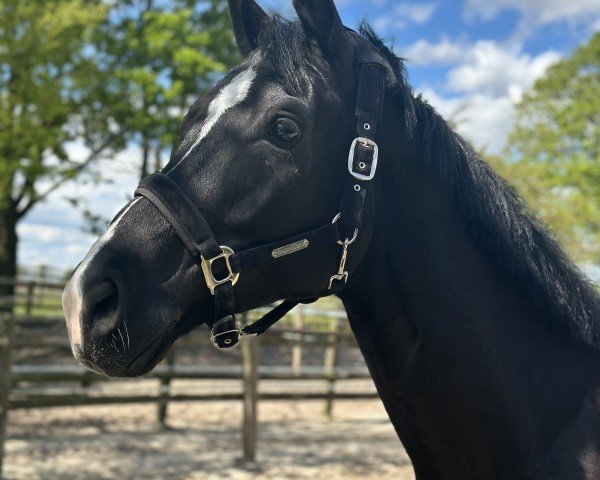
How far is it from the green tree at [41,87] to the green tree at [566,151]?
11.4 meters

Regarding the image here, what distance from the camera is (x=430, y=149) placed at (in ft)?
5.69

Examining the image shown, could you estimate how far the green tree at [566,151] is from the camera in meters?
18.4

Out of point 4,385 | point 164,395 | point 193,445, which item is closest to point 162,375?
point 164,395

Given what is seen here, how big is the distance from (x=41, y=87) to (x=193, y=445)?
672 centimetres

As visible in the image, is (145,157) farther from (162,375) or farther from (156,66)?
(162,375)

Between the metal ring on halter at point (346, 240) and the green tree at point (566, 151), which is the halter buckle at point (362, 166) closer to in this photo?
the metal ring on halter at point (346, 240)

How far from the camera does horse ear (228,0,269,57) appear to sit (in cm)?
188

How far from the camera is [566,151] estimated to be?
21250 millimetres

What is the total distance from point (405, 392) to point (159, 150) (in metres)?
13.4

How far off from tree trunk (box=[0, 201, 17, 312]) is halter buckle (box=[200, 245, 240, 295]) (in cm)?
1217

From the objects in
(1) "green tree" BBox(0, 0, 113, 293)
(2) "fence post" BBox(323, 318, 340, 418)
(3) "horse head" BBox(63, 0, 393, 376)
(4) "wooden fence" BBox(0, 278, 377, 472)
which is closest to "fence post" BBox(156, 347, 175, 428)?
(4) "wooden fence" BBox(0, 278, 377, 472)

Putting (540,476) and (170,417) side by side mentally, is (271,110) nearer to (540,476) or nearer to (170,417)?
(540,476)

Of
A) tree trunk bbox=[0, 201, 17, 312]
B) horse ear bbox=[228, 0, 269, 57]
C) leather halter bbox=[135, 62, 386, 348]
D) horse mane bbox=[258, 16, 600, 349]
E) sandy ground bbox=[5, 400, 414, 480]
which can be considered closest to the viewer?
leather halter bbox=[135, 62, 386, 348]

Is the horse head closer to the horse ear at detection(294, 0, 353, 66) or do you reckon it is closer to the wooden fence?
the horse ear at detection(294, 0, 353, 66)
